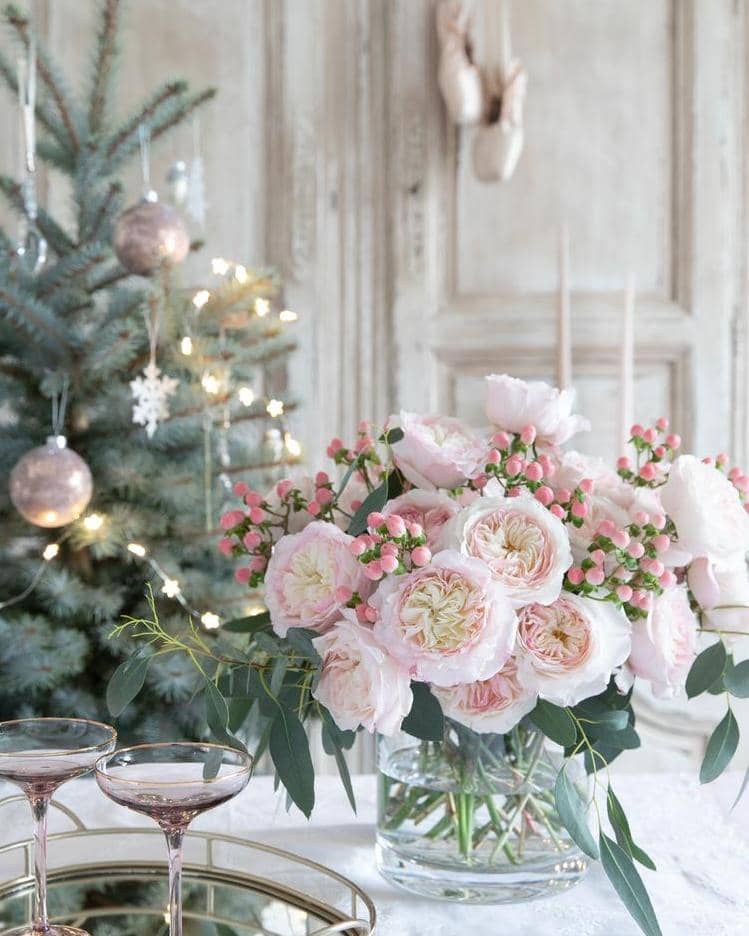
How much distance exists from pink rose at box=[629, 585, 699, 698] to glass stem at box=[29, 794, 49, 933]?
0.44 m

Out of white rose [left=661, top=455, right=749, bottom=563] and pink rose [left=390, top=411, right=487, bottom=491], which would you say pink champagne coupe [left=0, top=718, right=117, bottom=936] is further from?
white rose [left=661, top=455, right=749, bottom=563]

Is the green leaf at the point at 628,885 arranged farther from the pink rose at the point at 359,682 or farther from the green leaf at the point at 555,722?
the pink rose at the point at 359,682

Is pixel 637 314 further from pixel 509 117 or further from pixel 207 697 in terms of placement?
pixel 207 697

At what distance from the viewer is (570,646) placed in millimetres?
734

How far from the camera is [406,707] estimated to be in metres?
0.73

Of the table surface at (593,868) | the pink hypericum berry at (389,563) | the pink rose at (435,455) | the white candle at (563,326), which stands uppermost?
the white candle at (563,326)

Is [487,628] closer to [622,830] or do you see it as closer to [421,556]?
[421,556]

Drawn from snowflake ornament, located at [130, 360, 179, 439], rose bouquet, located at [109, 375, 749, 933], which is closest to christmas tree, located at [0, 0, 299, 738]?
snowflake ornament, located at [130, 360, 179, 439]

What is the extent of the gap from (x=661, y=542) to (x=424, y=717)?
0.21 metres

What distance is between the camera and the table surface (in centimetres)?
81

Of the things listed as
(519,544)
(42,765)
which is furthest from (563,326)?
(42,765)

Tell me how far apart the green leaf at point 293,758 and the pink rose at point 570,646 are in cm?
17

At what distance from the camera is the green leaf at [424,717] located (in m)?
0.76

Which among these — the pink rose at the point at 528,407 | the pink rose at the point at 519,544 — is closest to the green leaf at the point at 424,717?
the pink rose at the point at 519,544
